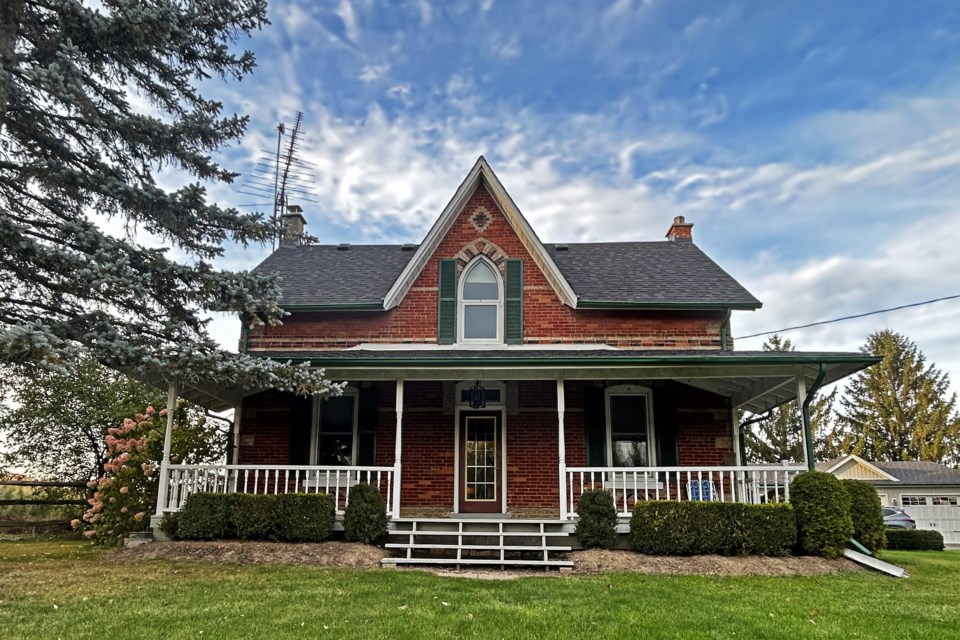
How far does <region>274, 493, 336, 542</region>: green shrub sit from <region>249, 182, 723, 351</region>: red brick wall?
394cm

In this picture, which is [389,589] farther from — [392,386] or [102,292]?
[392,386]

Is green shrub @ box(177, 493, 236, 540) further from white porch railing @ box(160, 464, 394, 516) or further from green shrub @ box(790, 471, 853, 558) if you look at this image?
green shrub @ box(790, 471, 853, 558)

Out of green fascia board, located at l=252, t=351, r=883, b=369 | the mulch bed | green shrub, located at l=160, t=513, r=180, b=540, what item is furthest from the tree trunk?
the mulch bed

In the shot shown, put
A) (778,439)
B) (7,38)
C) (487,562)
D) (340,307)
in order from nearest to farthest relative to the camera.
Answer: (7,38) → (487,562) → (340,307) → (778,439)

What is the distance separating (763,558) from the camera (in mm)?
8773

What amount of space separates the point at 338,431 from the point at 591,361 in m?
5.15

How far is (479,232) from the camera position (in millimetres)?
13250

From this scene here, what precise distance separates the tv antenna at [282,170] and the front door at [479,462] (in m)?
11.9

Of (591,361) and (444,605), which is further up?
(591,361)

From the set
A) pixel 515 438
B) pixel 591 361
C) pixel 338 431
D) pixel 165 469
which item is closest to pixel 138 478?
pixel 165 469

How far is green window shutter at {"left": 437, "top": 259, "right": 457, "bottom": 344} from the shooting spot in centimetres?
1272

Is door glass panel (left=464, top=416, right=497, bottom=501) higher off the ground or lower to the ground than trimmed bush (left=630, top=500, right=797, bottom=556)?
higher

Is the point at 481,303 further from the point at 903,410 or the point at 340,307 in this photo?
the point at 903,410

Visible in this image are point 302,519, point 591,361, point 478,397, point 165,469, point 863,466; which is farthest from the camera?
point 863,466
